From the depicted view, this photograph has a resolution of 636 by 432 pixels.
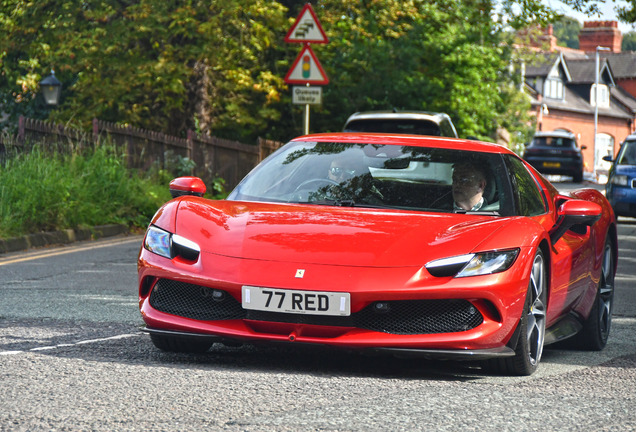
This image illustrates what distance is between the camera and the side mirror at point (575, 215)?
5543mm

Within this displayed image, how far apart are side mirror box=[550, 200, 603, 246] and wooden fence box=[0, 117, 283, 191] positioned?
1097cm

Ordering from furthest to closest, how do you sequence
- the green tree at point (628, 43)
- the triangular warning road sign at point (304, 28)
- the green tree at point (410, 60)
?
the green tree at point (628, 43)
the green tree at point (410, 60)
the triangular warning road sign at point (304, 28)

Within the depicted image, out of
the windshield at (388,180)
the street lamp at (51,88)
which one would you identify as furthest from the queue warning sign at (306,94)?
the street lamp at (51,88)

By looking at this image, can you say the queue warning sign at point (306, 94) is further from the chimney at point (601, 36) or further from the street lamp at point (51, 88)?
the chimney at point (601, 36)

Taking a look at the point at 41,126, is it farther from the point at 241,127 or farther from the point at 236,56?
the point at 241,127

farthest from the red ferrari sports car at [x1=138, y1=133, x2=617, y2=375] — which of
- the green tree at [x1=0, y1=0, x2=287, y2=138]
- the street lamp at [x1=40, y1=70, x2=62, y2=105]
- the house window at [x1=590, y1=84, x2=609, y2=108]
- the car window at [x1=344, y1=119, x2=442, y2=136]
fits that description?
the house window at [x1=590, y1=84, x2=609, y2=108]

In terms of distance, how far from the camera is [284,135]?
25547mm

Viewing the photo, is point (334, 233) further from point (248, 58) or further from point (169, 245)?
point (248, 58)

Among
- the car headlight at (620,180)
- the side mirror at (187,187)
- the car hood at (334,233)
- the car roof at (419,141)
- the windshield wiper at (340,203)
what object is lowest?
the car headlight at (620,180)

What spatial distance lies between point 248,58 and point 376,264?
1871cm

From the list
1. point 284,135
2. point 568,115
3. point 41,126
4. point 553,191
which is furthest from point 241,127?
point 568,115

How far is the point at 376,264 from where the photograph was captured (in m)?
4.64

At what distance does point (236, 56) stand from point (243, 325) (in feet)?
59.3

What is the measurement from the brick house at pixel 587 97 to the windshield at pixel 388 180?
2326 inches
